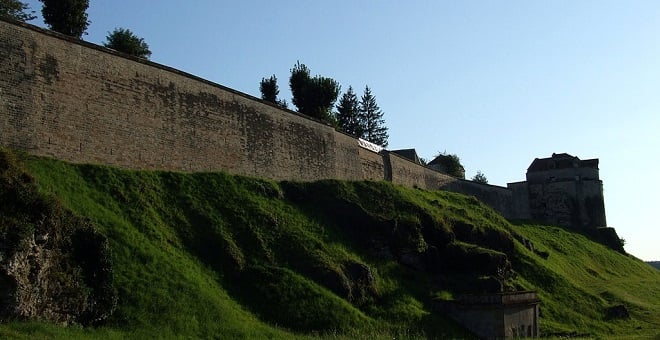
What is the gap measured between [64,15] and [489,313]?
2646cm

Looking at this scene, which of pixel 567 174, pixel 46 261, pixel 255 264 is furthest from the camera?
pixel 567 174

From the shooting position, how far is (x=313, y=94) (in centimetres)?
5412

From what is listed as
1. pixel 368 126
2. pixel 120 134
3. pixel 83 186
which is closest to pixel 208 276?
pixel 83 186

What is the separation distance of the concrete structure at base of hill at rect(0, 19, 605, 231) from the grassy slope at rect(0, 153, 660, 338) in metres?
1.09

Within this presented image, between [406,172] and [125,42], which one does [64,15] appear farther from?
[406,172]

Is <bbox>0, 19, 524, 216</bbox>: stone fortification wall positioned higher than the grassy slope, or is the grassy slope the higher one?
<bbox>0, 19, 524, 216</bbox>: stone fortification wall

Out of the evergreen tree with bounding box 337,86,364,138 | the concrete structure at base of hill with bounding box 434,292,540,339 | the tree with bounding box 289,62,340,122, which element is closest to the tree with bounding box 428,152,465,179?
the evergreen tree with bounding box 337,86,364,138

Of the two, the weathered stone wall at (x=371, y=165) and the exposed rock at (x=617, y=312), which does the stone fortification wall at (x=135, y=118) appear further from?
the exposed rock at (x=617, y=312)

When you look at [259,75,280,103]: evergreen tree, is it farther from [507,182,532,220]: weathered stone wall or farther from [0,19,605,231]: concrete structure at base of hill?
[507,182,532,220]: weathered stone wall

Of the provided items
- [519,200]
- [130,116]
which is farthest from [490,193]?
[130,116]

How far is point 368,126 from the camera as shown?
302ft

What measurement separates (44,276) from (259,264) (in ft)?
31.6

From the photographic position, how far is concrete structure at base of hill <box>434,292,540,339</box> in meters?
29.9

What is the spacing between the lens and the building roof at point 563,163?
75.0 m
